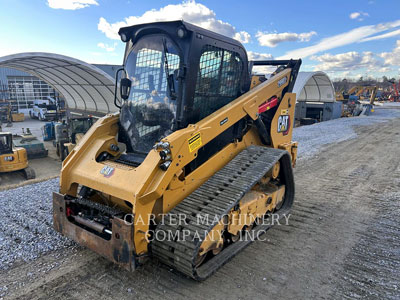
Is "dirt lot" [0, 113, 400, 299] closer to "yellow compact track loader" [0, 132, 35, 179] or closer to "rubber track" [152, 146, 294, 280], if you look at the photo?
"rubber track" [152, 146, 294, 280]

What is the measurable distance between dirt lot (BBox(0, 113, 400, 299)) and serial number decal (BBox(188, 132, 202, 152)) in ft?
5.03

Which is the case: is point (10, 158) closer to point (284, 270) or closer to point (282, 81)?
point (282, 81)

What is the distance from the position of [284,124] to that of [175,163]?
2.91 m

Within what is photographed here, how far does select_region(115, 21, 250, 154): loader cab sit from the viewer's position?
3.69 m

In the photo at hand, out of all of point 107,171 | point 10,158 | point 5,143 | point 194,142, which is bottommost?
point 10,158

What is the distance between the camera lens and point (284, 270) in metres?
3.78

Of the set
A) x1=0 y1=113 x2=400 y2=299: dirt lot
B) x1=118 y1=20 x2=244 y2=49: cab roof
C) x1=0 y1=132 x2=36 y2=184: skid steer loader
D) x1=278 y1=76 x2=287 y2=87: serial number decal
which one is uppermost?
x1=118 y1=20 x2=244 y2=49: cab roof

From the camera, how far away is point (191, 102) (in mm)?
3814

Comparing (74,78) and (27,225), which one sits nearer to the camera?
(27,225)

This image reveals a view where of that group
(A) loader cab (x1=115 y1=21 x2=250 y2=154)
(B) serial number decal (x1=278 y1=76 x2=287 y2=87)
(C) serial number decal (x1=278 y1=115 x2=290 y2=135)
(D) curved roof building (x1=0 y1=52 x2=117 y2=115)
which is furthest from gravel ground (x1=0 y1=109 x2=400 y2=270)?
(D) curved roof building (x1=0 y1=52 x2=117 y2=115)

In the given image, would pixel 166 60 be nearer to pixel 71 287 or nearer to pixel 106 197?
pixel 106 197

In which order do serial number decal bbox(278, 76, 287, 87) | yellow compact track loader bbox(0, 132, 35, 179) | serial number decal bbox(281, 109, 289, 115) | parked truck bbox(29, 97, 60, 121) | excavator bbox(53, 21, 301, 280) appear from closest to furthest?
excavator bbox(53, 21, 301, 280), serial number decal bbox(278, 76, 287, 87), serial number decal bbox(281, 109, 289, 115), yellow compact track loader bbox(0, 132, 35, 179), parked truck bbox(29, 97, 60, 121)

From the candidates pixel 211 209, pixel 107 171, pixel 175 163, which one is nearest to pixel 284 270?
pixel 211 209

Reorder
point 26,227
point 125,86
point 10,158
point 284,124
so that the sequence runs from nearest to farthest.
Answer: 1. point 125,86
2. point 26,227
3. point 284,124
4. point 10,158
